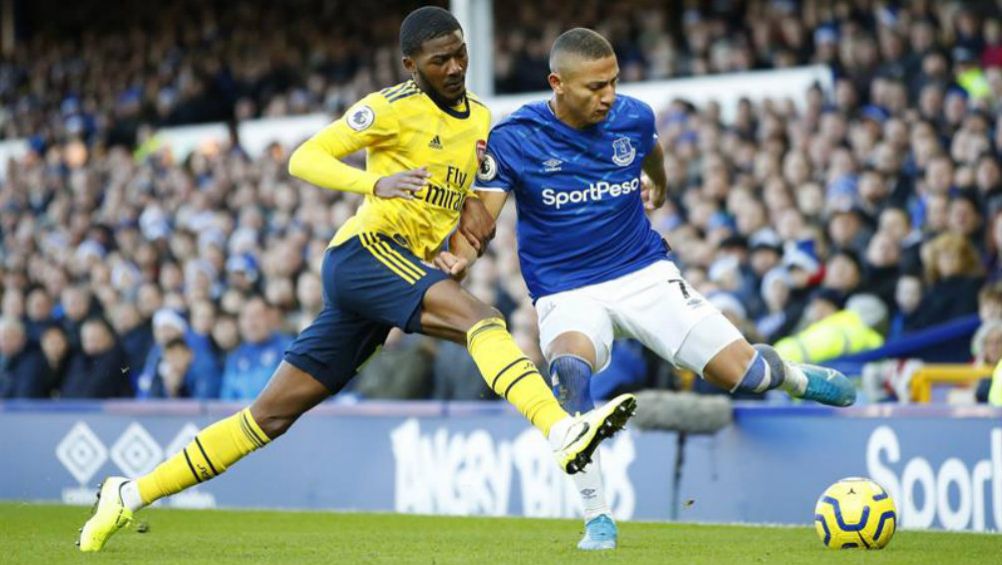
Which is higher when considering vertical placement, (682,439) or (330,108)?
(330,108)

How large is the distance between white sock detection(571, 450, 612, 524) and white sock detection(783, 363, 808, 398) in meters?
1.08

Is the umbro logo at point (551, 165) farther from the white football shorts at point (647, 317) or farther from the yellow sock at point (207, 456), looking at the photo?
the yellow sock at point (207, 456)

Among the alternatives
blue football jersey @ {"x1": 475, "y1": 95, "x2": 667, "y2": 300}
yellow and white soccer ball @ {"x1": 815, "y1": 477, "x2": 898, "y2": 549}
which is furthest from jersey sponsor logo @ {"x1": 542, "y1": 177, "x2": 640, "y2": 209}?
yellow and white soccer ball @ {"x1": 815, "y1": 477, "x2": 898, "y2": 549}

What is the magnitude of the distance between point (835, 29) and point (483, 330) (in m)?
10.6

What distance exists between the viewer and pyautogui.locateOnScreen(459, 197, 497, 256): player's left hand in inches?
294

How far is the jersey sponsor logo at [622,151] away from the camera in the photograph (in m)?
7.81

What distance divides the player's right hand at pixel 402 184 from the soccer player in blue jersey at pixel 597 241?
73cm

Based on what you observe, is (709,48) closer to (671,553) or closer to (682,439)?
(682,439)

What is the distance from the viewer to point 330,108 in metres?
21.7

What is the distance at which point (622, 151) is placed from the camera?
7824 millimetres

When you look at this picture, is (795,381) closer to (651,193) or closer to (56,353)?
(651,193)

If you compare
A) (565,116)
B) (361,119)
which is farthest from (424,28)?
(565,116)

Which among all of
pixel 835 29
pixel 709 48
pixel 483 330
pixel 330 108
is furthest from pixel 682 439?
pixel 330 108

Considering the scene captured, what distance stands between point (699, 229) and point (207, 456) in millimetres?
7237
